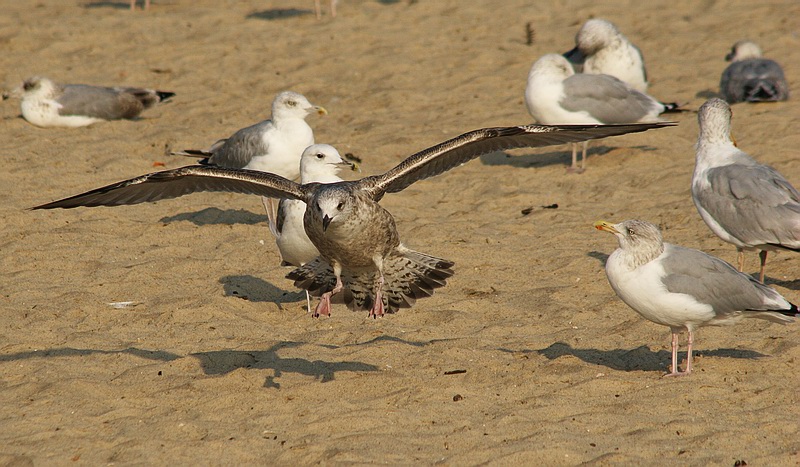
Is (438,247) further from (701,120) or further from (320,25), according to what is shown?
(320,25)

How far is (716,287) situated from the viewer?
20.0 ft

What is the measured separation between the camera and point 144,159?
10.9 m

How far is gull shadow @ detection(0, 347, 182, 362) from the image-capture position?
6.48 meters

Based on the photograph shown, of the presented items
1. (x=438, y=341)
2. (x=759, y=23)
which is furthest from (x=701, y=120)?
(x=759, y=23)

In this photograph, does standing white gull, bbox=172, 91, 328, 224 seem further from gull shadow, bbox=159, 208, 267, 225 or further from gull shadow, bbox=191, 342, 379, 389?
gull shadow, bbox=191, 342, 379, 389

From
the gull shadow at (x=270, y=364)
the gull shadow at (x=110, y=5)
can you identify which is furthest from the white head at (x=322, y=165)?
the gull shadow at (x=110, y=5)

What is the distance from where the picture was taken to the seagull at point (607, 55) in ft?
39.9

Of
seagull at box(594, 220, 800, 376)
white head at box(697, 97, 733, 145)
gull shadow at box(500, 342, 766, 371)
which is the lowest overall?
gull shadow at box(500, 342, 766, 371)

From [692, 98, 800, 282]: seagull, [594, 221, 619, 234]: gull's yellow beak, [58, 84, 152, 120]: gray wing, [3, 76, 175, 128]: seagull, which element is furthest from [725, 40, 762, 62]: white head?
[58, 84, 152, 120]: gray wing

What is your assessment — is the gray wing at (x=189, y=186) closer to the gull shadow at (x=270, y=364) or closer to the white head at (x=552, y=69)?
the gull shadow at (x=270, y=364)

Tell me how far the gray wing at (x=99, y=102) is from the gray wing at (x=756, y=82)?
7088mm

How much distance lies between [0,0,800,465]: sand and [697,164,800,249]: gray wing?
53 cm

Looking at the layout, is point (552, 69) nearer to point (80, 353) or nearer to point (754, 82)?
point (754, 82)

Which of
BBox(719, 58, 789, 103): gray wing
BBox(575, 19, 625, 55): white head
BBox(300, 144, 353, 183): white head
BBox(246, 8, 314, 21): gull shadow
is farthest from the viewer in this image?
BBox(246, 8, 314, 21): gull shadow
